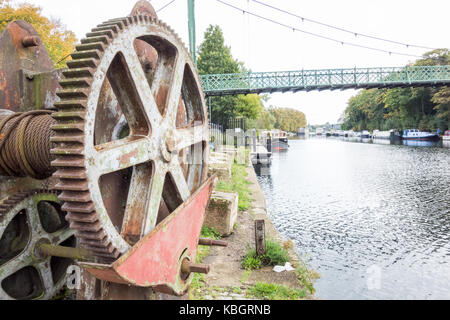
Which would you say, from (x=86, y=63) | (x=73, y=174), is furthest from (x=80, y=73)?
(x=73, y=174)

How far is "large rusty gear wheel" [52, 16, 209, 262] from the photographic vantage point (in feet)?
6.65

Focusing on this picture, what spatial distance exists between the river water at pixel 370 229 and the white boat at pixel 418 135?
3112cm

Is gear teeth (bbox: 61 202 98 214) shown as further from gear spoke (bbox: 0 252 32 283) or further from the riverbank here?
the riverbank

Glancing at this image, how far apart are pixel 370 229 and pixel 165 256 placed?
9.59 m

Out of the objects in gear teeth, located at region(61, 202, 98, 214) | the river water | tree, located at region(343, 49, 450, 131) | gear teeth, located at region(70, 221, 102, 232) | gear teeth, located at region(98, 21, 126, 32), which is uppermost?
tree, located at region(343, 49, 450, 131)

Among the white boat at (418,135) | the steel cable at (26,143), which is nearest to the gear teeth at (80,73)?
the steel cable at (26,143)

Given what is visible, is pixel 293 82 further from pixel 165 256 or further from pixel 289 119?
pixel 289 119

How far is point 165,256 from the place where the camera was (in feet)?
8.69

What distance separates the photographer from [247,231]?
801 centimetres

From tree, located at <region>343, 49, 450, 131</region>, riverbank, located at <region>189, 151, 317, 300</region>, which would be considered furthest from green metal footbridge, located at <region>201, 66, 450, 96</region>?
riverbank, located at <region>189, 151, 317, 300</region>

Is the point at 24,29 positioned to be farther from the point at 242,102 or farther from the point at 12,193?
the point at 242,102

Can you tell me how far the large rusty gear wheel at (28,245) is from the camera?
9.87 ft

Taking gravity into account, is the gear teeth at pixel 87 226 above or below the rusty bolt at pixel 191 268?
above

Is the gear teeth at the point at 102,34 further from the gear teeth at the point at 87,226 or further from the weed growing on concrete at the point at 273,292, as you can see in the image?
the weed growing on concrete at the point at 273,292
